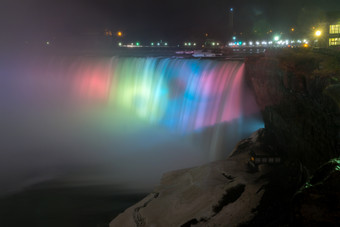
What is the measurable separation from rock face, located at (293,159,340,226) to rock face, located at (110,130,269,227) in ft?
11.2

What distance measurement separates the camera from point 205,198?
11156 millimetres

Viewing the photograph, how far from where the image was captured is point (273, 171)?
40.2 ft

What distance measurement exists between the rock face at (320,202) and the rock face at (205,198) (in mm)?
3428

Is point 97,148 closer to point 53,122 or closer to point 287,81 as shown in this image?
point 53,122

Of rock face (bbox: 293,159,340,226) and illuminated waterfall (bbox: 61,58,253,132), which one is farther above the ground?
illuminated waterfall (bbox: 61,58,253,132)

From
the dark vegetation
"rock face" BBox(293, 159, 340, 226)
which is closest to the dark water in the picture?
the dark vegetation

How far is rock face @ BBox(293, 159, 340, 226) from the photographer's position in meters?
5.41

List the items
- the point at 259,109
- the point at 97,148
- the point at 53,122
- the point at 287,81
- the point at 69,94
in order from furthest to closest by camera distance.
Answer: the point at 69,94
the point at 53,122
the point at 97,148
the point at 259,109
the point at 287,81

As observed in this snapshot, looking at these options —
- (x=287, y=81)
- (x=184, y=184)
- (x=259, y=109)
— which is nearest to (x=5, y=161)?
(x=184, y=184)

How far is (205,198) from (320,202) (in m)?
5.71

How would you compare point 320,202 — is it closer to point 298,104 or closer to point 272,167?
point 272,167

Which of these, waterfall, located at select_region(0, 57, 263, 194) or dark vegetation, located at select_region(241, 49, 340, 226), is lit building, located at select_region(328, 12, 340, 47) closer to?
waterfall, located at select_region(0, 57, 263, 194)

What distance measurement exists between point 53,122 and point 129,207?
17.0 m

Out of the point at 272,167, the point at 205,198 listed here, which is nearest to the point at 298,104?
the point at 272,167
